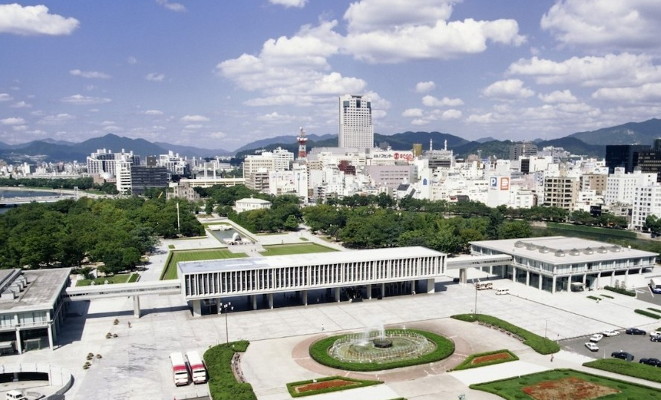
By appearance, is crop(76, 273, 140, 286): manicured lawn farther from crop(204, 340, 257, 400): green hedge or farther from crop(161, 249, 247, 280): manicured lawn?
crop(204, 340, 257, 400): green hedge

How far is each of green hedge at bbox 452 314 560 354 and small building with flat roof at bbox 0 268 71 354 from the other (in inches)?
1453

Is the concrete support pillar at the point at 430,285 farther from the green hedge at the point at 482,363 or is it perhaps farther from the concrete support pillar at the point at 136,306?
the concrete support pillar at the point at 136,306

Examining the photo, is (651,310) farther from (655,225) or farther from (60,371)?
(655,225)

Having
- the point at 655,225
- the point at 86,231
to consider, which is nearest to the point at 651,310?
the point at 655,225

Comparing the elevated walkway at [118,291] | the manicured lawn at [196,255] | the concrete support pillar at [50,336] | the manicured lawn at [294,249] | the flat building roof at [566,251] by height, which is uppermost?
the flat building roof at [566,251]

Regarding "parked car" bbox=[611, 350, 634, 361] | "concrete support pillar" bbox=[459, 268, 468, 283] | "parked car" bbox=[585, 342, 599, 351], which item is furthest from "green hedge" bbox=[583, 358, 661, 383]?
"concrete support pillar" bbox=[459, 268, 468, 283]

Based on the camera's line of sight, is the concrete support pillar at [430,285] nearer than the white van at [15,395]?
No

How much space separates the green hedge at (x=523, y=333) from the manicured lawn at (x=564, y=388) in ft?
13.6

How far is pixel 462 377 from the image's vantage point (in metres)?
36.8

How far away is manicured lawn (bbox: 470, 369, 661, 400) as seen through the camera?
33656 millimetres

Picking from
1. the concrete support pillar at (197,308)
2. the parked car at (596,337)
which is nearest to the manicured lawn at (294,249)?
the concrete support pillar at (197,308)

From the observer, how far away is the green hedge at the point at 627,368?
36.3 meters

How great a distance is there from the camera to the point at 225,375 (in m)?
35.9

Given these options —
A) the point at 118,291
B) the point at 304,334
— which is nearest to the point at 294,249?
the point at 118,291
